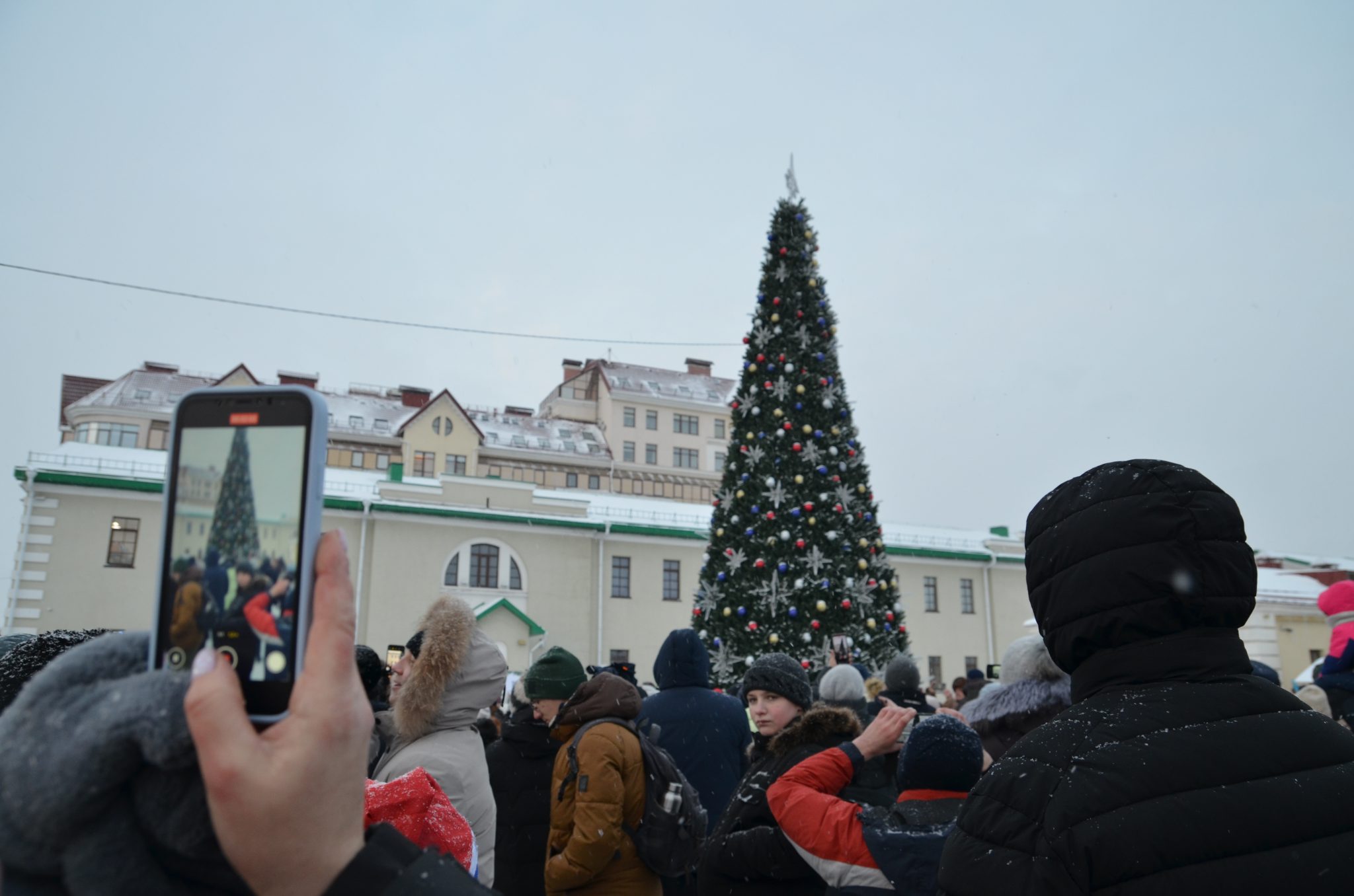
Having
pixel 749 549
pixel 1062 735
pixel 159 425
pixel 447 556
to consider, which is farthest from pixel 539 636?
pixel 159 425

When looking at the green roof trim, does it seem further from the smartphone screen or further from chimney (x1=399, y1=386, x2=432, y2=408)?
chimney (x1=399, y1=386, x2=432, y2=408)

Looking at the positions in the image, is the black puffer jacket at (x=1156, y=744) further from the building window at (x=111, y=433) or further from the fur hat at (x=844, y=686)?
the building window at (x=111, y=433)

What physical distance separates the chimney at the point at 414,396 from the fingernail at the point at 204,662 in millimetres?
61084

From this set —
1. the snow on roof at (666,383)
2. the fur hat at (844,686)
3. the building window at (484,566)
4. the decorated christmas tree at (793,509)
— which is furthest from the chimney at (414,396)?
the fur hat at (844,686)

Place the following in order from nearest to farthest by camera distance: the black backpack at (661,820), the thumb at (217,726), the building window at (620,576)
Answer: the thumb at (217,726)
the black backpack at (661,820)
the building window at (620,576)

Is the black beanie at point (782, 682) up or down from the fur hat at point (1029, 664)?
down

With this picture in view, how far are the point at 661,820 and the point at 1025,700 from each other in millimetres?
1736

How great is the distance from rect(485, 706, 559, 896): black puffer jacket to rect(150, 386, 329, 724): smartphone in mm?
4165

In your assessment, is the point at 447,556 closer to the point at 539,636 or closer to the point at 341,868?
the point at 539,636

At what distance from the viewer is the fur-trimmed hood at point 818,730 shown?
3775 mm

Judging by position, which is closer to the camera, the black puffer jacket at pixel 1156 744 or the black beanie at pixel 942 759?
the black puffer jacket at pixel 1156 744

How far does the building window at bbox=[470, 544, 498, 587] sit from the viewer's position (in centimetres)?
2986

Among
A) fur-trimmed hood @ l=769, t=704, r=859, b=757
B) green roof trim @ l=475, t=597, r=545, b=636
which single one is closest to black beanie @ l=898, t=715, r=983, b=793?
fur-trimmed hood @ l=769, t=704, r=859, b=757

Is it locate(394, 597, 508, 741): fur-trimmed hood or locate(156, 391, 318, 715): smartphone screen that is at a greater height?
locate(156, 391, 318, 715): smartphone screen
